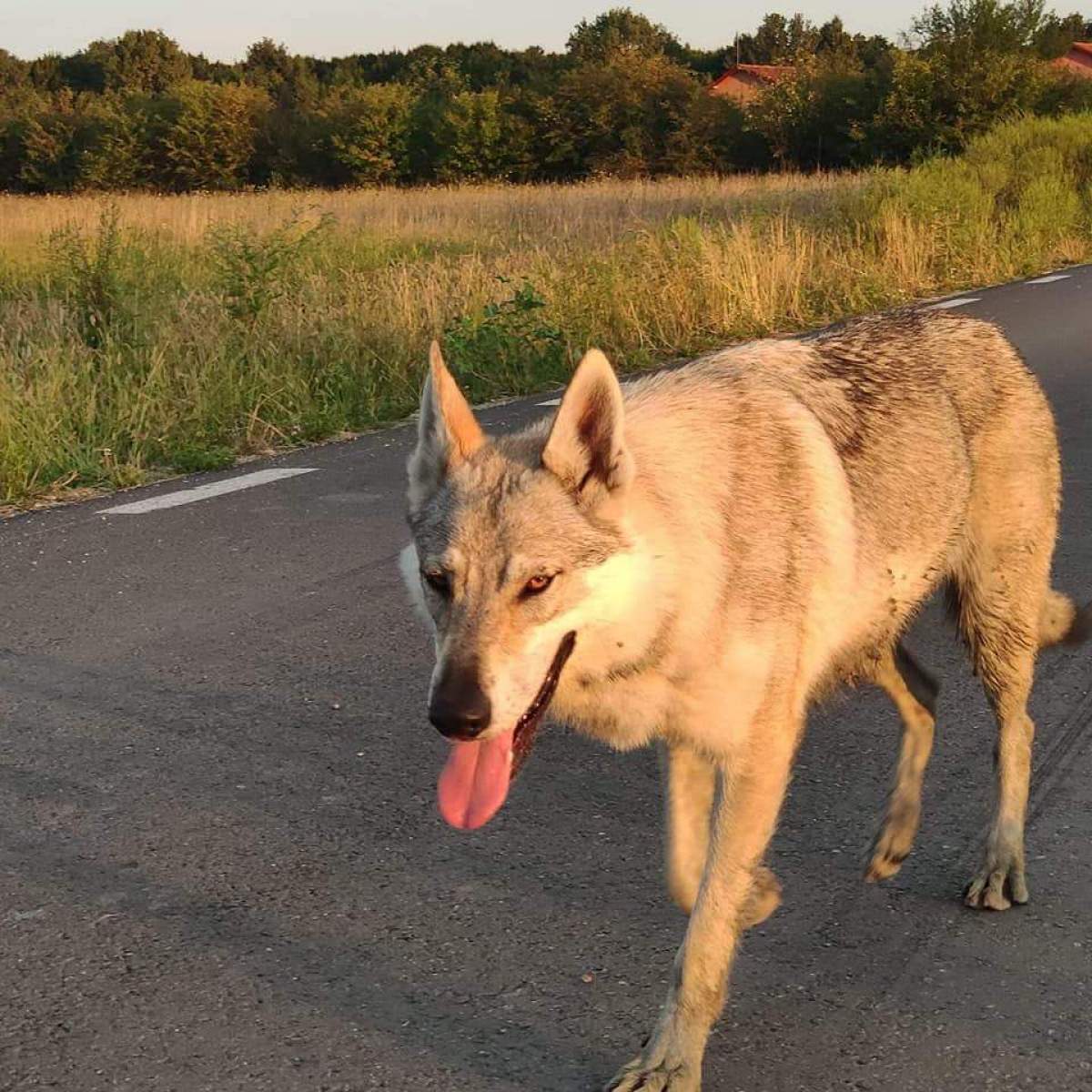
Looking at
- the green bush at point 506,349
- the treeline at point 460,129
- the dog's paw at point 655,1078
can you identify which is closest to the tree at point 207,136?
the treeline at point 460,129

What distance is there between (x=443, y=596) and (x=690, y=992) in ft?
3.17

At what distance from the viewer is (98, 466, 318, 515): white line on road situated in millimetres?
8266

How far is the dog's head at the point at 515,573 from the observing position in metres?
2.86

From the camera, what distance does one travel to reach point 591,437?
3.16 meters

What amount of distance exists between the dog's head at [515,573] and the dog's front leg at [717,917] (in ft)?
1.53

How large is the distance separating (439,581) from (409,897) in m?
1.16

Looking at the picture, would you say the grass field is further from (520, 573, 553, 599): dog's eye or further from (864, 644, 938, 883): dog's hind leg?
(520, 573, 553, 599): dog's eye

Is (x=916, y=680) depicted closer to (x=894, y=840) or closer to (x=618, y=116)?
(x=894, y=840)

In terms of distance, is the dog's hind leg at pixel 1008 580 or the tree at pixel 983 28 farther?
the tree at pixel 983 28

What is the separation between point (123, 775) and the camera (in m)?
4.61

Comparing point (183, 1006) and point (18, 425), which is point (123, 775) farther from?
point (18, 425)

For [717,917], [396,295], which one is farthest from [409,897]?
[396,295]

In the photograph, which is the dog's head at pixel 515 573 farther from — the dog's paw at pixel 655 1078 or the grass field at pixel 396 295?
the grass field at pixel 396 295

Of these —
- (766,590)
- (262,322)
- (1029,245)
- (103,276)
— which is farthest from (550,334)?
(1029,245)
